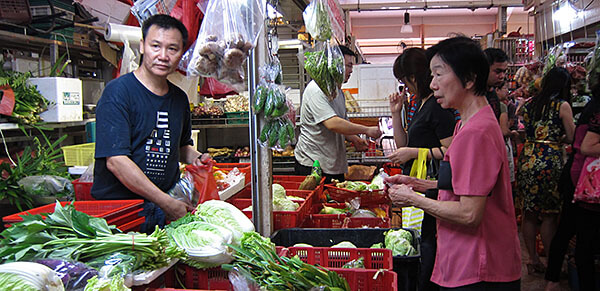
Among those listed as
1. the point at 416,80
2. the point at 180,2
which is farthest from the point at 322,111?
the point at 180,2

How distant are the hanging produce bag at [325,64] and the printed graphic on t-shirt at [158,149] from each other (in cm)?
92

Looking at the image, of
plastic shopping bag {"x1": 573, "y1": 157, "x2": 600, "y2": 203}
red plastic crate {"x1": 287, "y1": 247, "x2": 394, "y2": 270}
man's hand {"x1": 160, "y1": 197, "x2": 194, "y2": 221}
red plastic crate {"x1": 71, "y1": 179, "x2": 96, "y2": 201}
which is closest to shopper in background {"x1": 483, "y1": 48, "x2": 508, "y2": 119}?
plastic shopping bag {"x1": 573, "y1": 157, "x2": 600, "y2": 203}

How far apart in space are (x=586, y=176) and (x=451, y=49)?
7.82ft

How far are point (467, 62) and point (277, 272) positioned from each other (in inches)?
48.4

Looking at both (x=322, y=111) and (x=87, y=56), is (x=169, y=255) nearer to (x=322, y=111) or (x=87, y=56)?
(x=322, y=111)

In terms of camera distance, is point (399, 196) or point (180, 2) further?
point (180, 2)

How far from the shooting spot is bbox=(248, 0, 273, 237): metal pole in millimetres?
2199

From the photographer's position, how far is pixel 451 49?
204 centimetres

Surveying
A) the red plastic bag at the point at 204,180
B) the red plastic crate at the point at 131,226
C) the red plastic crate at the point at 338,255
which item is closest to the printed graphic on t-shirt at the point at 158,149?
the red plastic bag at the point at 204,180

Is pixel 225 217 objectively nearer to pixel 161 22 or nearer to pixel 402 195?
pixel 402 195

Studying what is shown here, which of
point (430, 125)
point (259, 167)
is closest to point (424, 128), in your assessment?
point (430, 125)

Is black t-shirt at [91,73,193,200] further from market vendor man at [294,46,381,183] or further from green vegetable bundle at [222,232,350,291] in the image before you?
market vendor man at [294,46,381,183]

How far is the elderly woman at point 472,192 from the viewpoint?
1.91 metres

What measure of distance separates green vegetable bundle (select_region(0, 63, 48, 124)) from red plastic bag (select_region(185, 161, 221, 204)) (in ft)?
8.34
